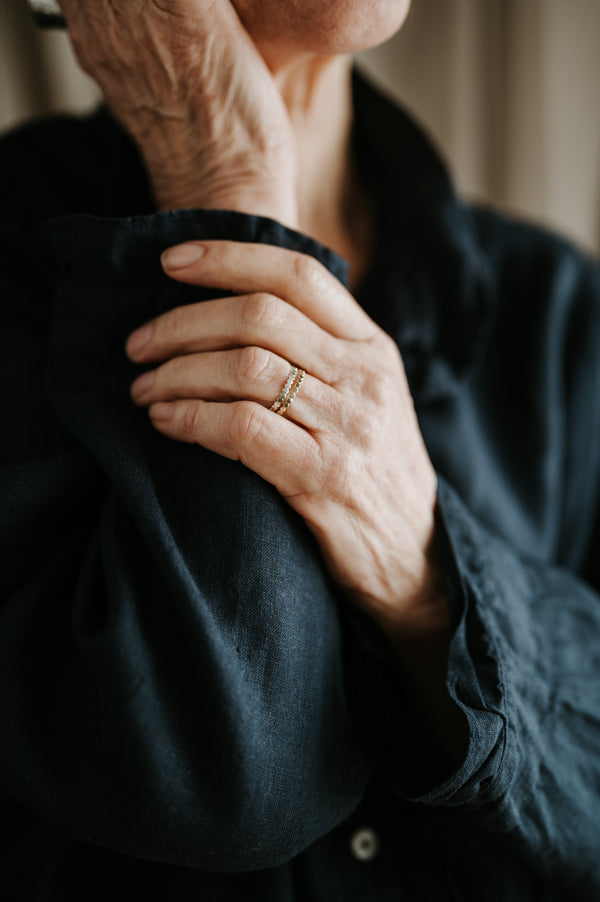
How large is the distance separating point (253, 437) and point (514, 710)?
32cm

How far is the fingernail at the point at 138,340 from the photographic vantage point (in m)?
0.55

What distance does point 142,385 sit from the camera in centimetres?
55

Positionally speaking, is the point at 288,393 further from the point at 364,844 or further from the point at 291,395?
the point at 364,844

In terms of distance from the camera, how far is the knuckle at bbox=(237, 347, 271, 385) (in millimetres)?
499

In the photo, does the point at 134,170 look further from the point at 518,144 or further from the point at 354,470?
the point at 518,144

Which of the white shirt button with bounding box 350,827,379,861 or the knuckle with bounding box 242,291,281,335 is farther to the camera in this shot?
the white shirt button with bounding box 350,827,379,861

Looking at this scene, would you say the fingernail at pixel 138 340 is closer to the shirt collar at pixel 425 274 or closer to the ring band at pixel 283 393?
the ring band at pixel 283 393

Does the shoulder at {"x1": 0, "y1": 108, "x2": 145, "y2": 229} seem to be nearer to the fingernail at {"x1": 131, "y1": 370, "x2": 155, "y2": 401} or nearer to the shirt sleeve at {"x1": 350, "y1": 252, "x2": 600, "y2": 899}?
the fingernail at {"x1": 131, "y1": 370, "x2": 155, "y2": 401}

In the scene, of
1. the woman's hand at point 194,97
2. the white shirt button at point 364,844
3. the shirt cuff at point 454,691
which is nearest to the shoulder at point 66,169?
the woman's hand at point 194,97

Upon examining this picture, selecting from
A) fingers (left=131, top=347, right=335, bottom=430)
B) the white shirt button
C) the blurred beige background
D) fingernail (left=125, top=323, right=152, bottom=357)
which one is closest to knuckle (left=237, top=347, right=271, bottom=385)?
fingers (left=131, top=347, right=335, bottom=430)

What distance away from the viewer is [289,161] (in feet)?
1.96

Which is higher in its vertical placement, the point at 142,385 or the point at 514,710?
the point at 142,385

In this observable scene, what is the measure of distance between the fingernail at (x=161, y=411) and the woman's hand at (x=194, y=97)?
0.20 metres

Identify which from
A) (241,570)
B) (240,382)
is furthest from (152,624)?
(240,382)
